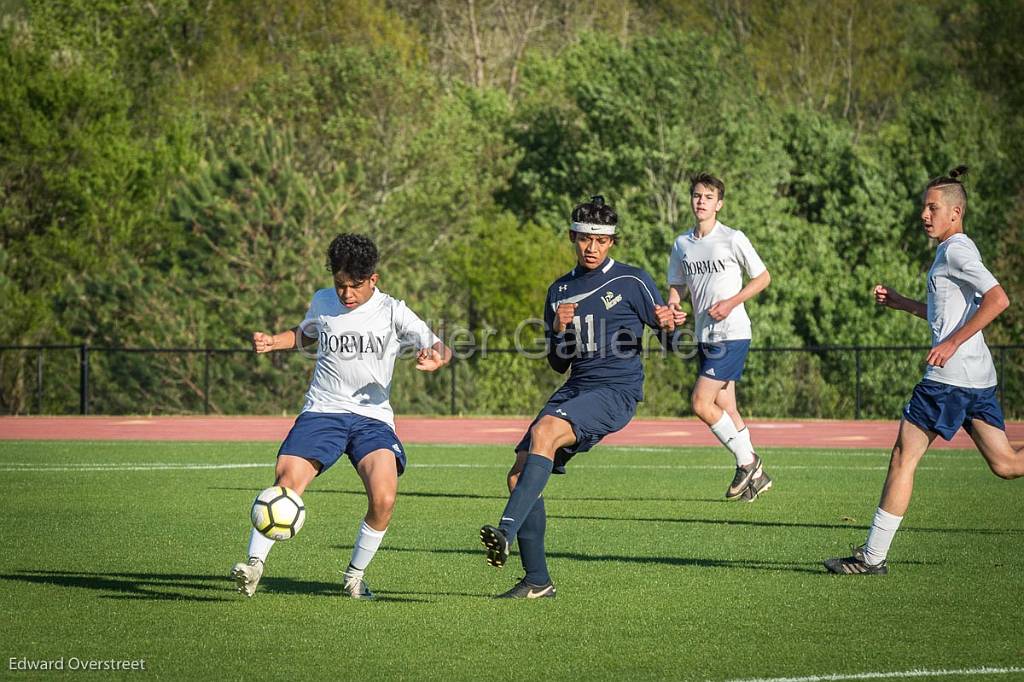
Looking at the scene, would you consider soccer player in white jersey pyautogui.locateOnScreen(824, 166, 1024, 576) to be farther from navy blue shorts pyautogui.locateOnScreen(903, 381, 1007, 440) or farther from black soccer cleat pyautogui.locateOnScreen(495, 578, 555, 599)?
black soccer cleat pyautogui.locateOnScreen(495, 578, 555, 599)

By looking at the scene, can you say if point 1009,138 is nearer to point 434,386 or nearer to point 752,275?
point 434,386

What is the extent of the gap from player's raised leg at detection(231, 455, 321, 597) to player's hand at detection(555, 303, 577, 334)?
1.49 m

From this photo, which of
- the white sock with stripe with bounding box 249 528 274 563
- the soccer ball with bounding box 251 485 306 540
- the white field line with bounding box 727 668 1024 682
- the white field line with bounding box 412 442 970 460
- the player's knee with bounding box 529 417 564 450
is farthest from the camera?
the white field line with bounding box 412 442 970 460

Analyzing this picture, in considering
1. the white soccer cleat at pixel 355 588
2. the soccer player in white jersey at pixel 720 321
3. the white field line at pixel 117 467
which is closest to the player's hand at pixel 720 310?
the soccer player in white jersey at pixel 720 321

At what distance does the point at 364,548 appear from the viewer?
8281mm

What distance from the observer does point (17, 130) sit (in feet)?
133

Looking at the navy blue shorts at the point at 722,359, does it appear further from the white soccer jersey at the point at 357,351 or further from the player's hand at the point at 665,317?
the white soccer jersey at the point at 357,351

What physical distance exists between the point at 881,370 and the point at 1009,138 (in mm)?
12381

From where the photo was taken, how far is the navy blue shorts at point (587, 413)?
8.22 metres

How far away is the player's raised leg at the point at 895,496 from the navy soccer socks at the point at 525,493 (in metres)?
2.06

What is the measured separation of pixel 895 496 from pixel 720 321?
4702mm

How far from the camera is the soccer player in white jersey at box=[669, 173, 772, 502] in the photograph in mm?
13438

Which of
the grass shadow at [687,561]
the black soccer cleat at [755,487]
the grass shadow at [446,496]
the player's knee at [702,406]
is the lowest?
the grass shadow at [446,496]

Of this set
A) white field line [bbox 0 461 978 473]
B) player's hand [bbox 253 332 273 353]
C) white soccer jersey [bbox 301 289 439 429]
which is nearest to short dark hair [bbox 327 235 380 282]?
white soccer jersey [bbox 301 289 439 429]
